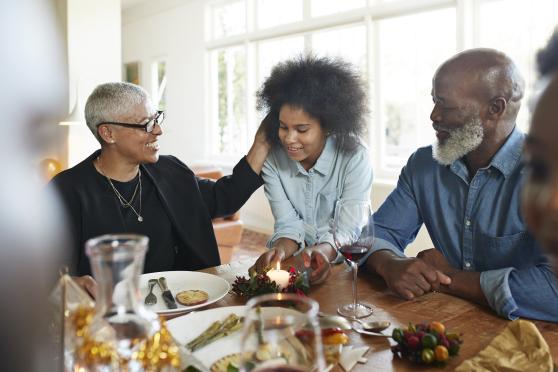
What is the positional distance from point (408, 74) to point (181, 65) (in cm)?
443

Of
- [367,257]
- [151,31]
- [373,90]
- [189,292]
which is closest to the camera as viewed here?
[189,292]

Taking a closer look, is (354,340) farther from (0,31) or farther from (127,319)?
(0,31)

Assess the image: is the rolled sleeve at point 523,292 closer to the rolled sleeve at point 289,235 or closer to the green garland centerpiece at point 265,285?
the green garland centerpiece at point 265,285

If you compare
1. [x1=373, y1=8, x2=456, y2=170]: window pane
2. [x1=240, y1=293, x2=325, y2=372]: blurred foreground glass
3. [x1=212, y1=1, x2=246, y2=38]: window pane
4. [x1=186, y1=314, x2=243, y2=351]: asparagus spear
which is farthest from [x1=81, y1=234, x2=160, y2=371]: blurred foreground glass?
[x1=212, y1=1, x2=246, y2=38]: window pane

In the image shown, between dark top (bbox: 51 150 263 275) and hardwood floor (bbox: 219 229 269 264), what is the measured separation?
263cm

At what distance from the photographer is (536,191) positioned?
1.56 feet

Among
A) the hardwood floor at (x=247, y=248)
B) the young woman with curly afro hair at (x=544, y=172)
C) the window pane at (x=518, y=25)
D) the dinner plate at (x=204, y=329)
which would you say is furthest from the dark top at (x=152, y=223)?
the window pane at (x=518, y=25)

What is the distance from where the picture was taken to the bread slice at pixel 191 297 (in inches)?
53.5

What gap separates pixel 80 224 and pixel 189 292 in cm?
89

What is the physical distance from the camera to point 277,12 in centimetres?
699

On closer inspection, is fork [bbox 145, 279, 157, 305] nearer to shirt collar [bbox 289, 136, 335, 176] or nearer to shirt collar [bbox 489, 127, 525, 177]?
shirt collar [bbox 289, 136, 335, 176]

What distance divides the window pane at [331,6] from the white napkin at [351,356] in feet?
17.4

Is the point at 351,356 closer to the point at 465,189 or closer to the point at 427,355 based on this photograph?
the point at 427,355

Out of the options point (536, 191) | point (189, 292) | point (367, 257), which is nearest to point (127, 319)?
point (536, 191)
